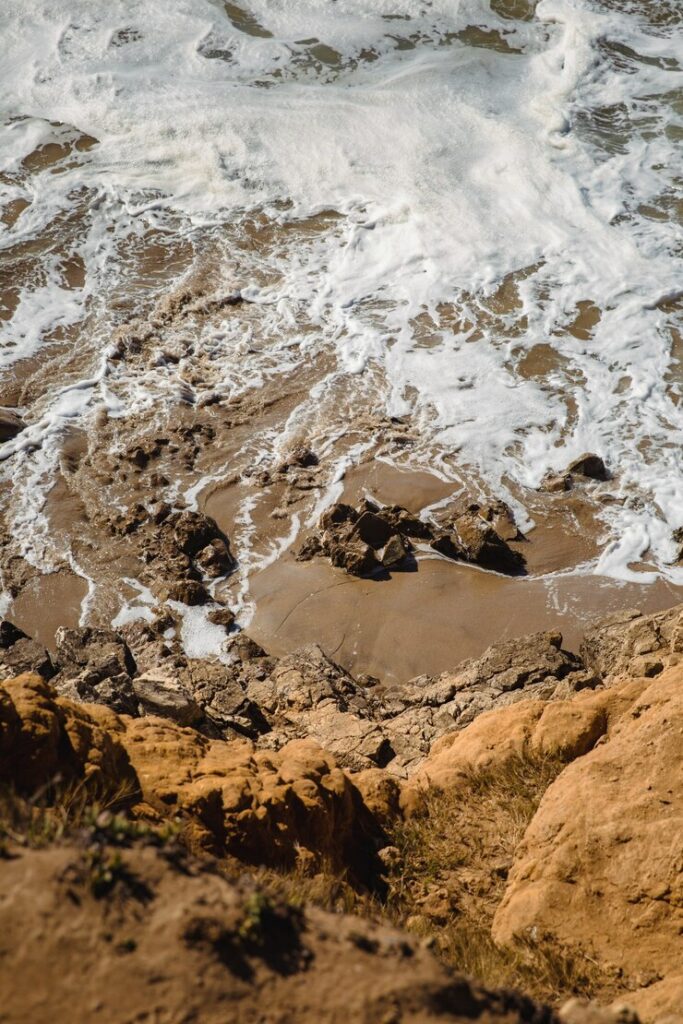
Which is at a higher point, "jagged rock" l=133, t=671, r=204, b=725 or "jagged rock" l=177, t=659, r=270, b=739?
"jagged rock" l=133, t=671, r=204, b=725

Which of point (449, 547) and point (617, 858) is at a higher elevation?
point (617, 858)

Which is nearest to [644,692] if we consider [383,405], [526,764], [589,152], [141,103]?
[526,764]

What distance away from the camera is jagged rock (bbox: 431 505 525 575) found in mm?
10734

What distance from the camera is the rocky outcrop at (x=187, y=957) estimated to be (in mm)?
3025

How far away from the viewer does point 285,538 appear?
1169 centimetres

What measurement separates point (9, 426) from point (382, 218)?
26.6 ft

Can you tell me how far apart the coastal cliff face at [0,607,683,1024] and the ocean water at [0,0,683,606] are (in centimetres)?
482

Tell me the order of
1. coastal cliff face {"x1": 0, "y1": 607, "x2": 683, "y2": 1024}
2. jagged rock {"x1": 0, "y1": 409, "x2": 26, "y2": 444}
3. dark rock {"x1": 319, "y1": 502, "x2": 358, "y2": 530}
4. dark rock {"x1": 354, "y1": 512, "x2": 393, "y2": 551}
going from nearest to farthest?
1. coastal cliff face {"x1": 0, "y1": 607, "x2": 683, "y2": 1024}
2. dark rock {"x1": 354, "y1": 512, "x2": 393, "y2": 551}
3. dark rock {"x1": 319, "y1": 502, "x2": 358, "y2": 530}
4. jagged rock {"x1": 0, "y1": 409, "x2": 26, "y2": 444}

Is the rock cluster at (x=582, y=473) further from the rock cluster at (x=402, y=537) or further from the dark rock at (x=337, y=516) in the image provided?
the dark rock at (x=337, y=516)

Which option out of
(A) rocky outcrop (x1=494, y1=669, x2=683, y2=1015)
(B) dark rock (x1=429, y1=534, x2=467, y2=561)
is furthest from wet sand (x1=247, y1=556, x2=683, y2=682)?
(A) rocky outcrop (x1=494, y1=669, x2=683, y2=1015)

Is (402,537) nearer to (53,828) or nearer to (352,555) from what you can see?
(352,555)

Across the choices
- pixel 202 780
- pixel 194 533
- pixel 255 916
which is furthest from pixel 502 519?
pixel 255 916

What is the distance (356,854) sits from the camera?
578cm

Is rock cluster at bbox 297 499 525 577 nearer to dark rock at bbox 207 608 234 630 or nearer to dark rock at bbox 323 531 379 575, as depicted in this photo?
dark rock at bbox 323 531 379 575
